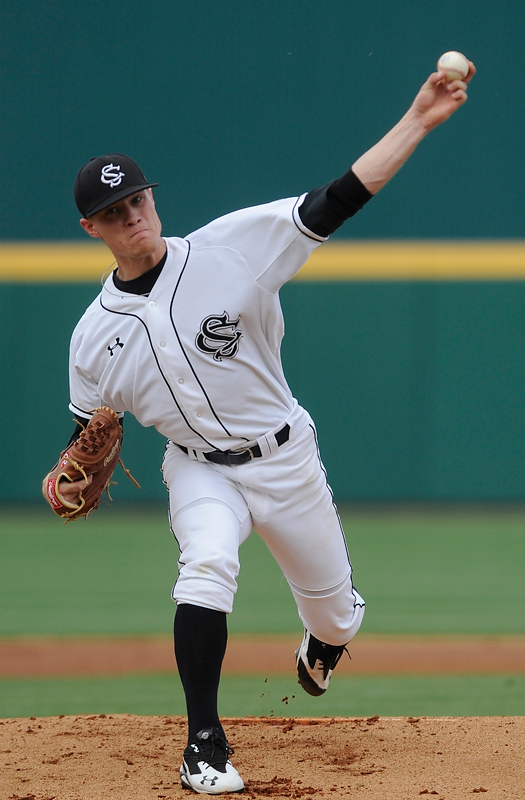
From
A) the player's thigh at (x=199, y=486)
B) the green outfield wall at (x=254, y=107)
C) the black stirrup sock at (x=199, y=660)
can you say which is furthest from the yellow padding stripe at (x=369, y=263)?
the black stirrup sock at (x=199, y=660)

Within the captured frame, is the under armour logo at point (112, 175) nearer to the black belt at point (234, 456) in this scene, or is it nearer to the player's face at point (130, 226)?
the player's face at point (130, 226)

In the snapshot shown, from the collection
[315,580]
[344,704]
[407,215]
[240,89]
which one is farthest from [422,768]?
[240,89]

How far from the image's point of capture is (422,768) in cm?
277

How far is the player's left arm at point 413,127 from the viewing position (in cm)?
258

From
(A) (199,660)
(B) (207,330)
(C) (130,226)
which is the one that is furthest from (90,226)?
(A) (199,660)

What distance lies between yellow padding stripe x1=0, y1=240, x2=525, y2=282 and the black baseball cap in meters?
5.18

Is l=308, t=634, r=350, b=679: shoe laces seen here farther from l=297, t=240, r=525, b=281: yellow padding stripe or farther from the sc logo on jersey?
l=297, t=240, r=525, b=281: yellow padding stripe

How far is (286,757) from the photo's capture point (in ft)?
9.56

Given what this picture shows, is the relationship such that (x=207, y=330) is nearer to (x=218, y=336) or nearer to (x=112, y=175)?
(x=218, y=336)

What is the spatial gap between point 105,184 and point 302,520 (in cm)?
108

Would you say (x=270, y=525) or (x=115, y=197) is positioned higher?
(x=115, y=197)

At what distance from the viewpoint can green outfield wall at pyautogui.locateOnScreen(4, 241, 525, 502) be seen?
7.86 m

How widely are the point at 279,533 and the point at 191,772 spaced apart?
27.6 inches

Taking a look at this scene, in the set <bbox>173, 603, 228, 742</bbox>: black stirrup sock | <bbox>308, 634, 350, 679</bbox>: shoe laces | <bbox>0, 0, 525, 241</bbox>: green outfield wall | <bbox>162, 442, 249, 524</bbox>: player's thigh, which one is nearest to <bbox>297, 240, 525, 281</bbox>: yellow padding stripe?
<bbox>0, 0, 525, 241</bbox>: green outfield wall
